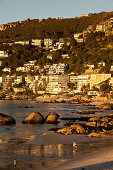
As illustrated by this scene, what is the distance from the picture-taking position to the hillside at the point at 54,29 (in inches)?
6618

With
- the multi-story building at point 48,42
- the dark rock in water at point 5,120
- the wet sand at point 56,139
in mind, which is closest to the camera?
the wet sand at point 56,139

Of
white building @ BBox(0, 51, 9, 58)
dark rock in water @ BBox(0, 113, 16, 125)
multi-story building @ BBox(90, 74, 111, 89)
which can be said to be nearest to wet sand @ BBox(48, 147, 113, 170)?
dark rock in water @ BBox(0, 113, 16, 125)

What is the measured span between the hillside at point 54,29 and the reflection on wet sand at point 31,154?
140 m

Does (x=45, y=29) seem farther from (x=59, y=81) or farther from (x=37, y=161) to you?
(x=37, y=161)

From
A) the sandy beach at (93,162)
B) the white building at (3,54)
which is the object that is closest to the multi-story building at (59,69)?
the white building at (3,54)

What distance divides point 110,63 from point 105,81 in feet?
46.6

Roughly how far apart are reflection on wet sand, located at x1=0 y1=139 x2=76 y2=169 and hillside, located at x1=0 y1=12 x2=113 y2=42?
458ft

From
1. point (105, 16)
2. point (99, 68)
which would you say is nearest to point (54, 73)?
point (99, 68)

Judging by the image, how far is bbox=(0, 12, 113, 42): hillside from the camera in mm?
168100

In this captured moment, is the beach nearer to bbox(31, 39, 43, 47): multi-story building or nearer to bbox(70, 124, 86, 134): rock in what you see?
bbox(70, 124, 86, 134): rock

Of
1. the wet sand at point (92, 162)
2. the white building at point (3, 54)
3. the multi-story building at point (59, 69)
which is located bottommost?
the wet sand at point (92, 162)

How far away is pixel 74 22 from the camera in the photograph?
604ft

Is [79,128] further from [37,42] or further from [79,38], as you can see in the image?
[37,42]

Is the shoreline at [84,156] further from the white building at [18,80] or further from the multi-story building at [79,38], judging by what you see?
the multi-story building at [79,38]
